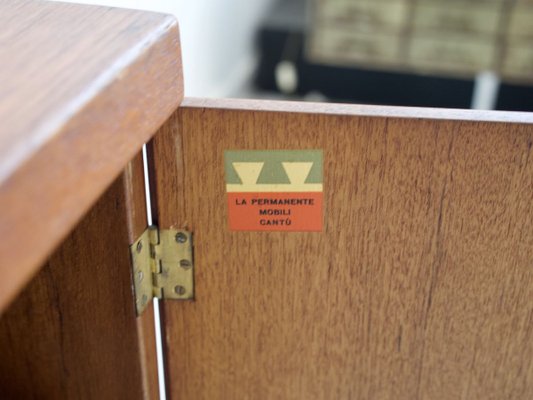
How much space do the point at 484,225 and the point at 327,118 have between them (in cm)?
14

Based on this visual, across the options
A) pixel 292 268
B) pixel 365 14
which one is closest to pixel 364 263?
pixel 292 268

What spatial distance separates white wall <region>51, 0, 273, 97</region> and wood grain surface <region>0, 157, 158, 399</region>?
0.84 m

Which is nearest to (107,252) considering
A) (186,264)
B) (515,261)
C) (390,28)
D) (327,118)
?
(186,264)

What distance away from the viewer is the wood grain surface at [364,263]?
19.4 inches

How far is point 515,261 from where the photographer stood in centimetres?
54

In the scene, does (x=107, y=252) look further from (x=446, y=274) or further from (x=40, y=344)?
(x=446, y=274)

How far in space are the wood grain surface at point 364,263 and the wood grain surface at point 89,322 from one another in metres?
0.04

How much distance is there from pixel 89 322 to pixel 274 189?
170mm

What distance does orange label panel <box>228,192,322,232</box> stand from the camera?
1.72 ft

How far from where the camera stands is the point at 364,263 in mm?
545

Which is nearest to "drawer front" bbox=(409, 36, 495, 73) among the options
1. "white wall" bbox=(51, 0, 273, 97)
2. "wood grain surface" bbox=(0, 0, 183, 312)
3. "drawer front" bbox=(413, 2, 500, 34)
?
"drawer front" bbox=(413, 2, 500, 34)

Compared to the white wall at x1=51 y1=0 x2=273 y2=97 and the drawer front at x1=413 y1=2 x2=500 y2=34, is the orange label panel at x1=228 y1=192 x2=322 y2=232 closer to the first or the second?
the white wall at x1=51 y1=0 x2=273 y2=97

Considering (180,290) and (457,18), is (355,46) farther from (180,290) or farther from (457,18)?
(180,290)

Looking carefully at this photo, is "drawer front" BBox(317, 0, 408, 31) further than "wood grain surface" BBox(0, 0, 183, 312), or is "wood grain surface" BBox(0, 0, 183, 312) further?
"drawer front" BBox(317, 0, 408, 31)
